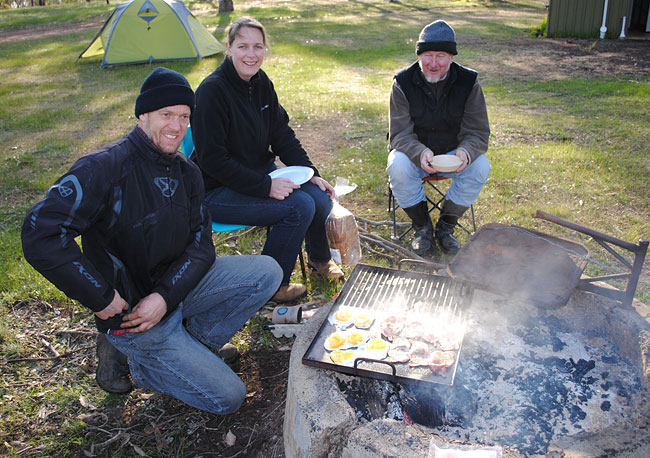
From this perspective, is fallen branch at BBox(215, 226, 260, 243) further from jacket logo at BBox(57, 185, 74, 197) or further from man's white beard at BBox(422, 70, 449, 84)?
jacket logo at BBox(57, 185, 74, 197)

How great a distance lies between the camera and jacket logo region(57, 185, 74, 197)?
199 centimetres

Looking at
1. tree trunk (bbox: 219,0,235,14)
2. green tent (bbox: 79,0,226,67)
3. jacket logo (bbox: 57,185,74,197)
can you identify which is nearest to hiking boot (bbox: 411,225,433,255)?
jacket logo (bbox: 57,185,74,197)

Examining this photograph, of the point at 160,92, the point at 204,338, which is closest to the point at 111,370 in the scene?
the point at 204,338

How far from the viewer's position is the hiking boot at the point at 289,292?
3.32 meters

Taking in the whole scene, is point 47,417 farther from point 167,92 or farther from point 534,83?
point 534,83

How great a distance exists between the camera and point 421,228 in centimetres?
402

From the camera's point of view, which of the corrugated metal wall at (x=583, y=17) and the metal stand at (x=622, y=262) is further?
the corrugated metal wall at (x=583, y=17)

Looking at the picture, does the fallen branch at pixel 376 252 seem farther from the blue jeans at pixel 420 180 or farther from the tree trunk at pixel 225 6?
the tree trunk at pixel 225 6

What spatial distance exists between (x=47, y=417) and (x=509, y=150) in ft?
16.7

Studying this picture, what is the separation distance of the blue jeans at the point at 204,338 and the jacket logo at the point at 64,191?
2.34 feet

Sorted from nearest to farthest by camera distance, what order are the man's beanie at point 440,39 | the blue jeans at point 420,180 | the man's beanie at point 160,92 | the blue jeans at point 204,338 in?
1. the man's beanie at point 160,92
2. the blue jeans at point 204,338
3. the man's beanie at point 440,39
4. the blue jeans at point 420,180

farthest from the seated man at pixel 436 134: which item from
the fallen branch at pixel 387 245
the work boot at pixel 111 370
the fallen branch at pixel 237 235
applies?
the work boot at pixel 111 370

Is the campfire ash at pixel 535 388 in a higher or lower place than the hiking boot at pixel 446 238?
higher

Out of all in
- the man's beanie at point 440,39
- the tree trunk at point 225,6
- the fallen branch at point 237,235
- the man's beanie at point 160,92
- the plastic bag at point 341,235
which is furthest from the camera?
the tree trunk at point 225,6
